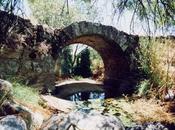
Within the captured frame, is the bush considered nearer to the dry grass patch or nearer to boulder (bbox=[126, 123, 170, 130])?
the dry grass patch

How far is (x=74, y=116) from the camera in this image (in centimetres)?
566

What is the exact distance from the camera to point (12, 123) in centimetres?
521

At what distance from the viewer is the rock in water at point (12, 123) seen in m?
5.12

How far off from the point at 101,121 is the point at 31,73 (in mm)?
4976

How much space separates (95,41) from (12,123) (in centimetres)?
852

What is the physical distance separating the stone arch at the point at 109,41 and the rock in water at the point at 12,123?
5.95 meters

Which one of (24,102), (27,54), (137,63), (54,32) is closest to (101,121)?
(24,102)

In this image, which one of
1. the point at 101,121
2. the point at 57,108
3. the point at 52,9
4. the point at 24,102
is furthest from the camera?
the point at 52,9

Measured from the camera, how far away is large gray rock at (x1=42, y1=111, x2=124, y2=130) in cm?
546

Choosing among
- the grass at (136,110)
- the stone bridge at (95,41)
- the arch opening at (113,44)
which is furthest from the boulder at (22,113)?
the arch opening at (113,44)

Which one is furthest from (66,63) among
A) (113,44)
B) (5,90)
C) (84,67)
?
(5,90)

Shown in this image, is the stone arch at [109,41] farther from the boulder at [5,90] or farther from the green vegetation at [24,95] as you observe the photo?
the boulder at [5,90]

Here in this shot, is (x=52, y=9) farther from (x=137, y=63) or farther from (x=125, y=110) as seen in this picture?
(x=125, y=110)

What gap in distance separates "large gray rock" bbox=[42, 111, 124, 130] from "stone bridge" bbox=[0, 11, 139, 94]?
3922mm
